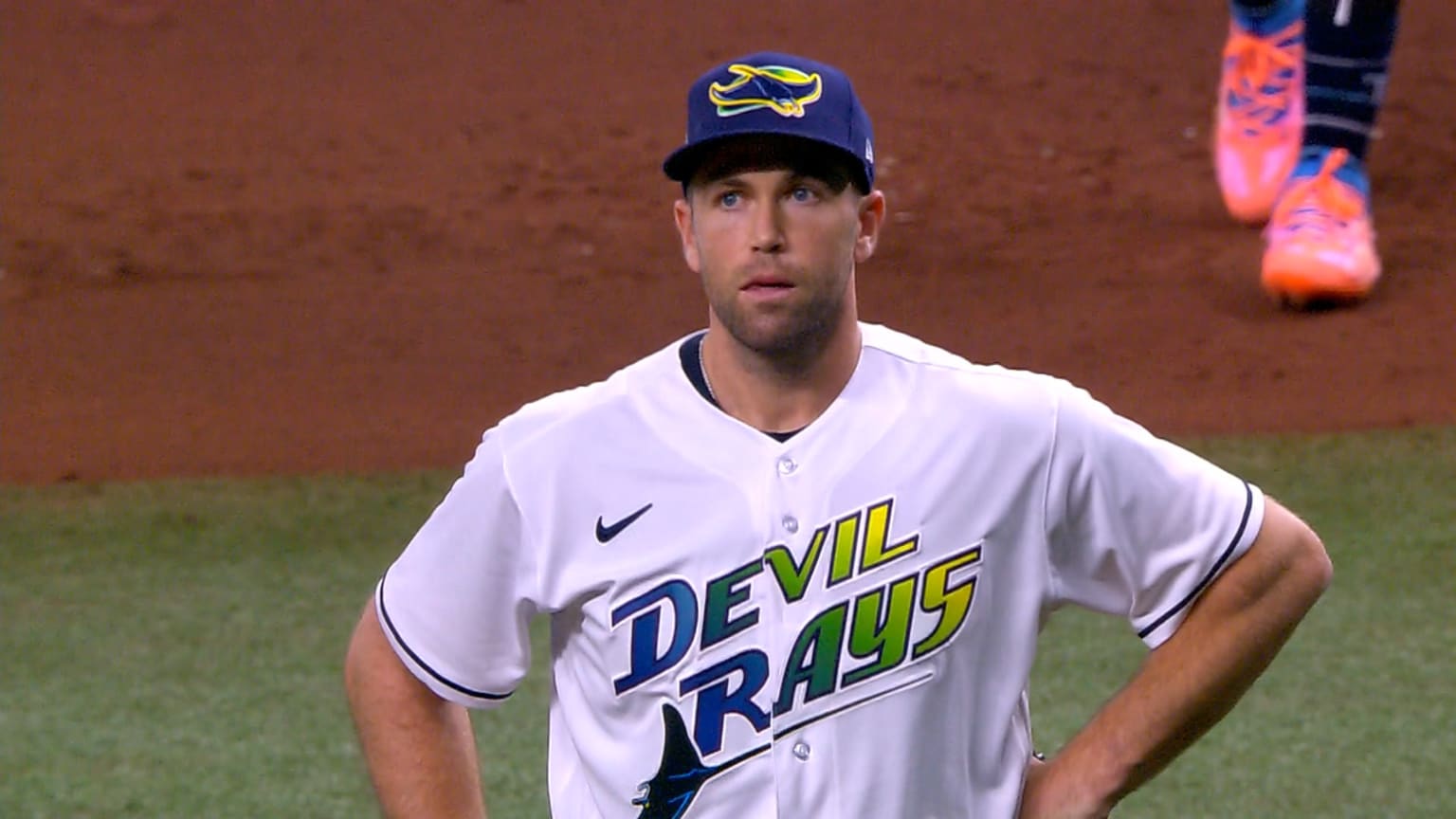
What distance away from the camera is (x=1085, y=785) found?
2.20m

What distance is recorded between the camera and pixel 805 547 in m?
2.12

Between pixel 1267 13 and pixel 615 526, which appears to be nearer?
pixel 615 526

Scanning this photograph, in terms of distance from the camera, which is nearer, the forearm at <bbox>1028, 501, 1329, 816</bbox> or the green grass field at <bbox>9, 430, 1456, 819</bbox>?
the forearm at <bbox>1028, 501, 1329, 816</bbox>

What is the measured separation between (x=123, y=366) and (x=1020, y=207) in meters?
3.33

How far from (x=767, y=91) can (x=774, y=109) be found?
2 centimetres

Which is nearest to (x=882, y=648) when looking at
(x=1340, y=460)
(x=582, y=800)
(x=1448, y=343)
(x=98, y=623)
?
(x=582, y=800)

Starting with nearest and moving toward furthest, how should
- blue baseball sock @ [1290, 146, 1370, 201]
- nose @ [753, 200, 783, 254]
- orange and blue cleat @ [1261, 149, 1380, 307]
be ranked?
1. nose @ [753, 200, 783, 254]
2. orange and blue cleat @ [1261, 149, 1380, 307]
3. blue baseball sock @ [1290, 146, 1370, 201]

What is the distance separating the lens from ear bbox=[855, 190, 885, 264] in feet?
7.23

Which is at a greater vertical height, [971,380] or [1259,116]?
[971,380]

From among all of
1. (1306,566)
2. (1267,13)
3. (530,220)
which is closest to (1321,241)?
(1267,13)

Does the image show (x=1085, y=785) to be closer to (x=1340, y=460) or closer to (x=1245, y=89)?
(x=1340, y=460)

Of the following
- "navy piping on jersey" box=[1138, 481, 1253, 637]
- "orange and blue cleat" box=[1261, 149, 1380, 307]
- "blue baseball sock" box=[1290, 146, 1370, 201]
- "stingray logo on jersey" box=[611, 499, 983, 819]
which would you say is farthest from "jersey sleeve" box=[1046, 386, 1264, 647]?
"blue baseball sock" box=[1290, 146, 1370, 201]

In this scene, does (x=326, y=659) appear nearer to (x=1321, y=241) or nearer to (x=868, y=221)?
(x=868, y=221)

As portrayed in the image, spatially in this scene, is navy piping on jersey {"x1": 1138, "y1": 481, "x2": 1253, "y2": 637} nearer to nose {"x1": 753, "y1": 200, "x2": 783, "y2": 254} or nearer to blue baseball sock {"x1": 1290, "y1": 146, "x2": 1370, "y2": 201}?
nose {"x1": 753, "y1": 200, "x2": 783, "y2": 254}
